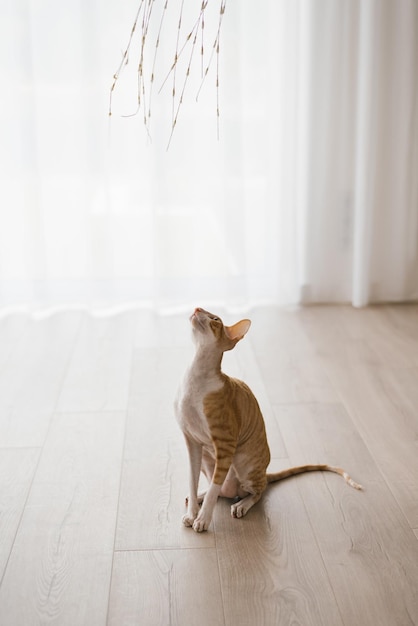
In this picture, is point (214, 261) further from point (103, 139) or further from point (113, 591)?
point (113, 591)

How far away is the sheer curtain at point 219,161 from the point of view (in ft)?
10.6

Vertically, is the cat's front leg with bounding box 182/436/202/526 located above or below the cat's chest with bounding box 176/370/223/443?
below

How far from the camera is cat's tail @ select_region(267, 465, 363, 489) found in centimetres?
203

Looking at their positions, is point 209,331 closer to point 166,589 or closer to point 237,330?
point 237,330

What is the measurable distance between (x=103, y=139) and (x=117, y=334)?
2.74ft

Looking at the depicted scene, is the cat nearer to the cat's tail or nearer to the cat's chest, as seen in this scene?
the cat's chest

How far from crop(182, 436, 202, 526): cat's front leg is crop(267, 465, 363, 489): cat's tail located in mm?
256

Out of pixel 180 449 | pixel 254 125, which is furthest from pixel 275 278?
pixel 180 449

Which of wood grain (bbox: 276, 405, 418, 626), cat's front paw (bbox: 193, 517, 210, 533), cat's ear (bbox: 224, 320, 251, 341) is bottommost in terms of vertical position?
wood grain (bbox: 276, 405, 418, 626)

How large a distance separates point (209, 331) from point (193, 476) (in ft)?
1.18

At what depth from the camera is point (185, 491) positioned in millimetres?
2016

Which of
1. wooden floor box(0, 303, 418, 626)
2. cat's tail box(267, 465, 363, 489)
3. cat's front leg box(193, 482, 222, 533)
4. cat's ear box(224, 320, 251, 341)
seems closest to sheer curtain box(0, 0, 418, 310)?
wooden floor box(0, 303, 418, 626)

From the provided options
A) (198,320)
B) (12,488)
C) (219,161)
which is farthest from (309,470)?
(219,161)

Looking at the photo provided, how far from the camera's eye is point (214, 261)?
3541 millimetres
